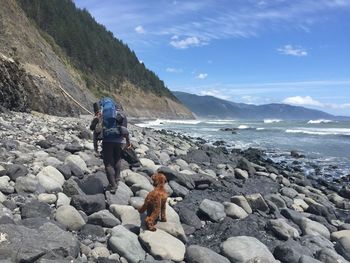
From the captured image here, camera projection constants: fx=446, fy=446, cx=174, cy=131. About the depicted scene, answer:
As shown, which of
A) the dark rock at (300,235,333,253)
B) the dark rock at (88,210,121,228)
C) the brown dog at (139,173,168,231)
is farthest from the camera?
the dark rock at (300,235,333,253)

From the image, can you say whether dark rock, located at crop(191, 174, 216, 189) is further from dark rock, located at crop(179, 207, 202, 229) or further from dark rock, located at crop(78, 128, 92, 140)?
dark rock, located at crop(78, 128, 92, 140)

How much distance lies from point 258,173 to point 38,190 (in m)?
8.81

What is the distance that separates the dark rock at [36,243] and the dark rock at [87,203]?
1150mm

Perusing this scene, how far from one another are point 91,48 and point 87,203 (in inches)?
3168

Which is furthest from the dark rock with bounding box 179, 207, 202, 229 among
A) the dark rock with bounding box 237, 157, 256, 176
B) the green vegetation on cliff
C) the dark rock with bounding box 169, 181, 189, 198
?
the green vegetation on cliff

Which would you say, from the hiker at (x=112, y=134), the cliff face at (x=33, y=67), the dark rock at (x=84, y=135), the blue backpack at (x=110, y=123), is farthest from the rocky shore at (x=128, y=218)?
the cliff face at (x=33, y=67)

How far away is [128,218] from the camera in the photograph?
654 cm

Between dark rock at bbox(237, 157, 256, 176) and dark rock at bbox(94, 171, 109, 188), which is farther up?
dark rock at bbox(94, 171, 109, 188)

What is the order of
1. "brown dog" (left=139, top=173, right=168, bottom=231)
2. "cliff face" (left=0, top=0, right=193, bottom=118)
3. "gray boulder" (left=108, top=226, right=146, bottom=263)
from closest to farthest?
"gray boulder" (left=108, top=226, right=146, bottom=263)
"brown dog" (left=139, top=173, right=168, bottom=231)
"cliff face" (left=0, top=0, right=193, bottom=118)

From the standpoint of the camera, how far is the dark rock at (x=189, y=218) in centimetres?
730

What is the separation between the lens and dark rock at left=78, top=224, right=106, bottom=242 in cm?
583

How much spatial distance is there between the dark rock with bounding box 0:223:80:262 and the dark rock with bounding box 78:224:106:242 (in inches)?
23.1

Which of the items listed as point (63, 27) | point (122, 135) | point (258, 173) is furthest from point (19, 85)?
point (63, 27)

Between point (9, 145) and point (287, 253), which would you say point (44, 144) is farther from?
point (287, 253)
